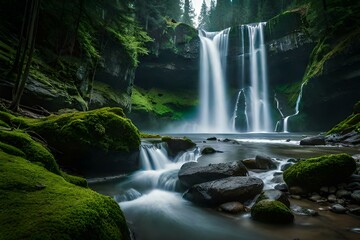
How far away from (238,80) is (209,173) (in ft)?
111

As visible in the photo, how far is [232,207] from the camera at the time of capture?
4633 millimetres

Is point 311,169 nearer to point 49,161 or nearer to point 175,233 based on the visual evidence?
point 175,233

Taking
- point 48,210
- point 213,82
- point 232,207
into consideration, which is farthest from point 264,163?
point 213,82

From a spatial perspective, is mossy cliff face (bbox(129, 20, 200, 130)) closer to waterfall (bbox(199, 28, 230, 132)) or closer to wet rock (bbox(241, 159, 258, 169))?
waterfall (bbox(199, 28, 230, 132))

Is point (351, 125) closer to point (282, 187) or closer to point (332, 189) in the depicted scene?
point (332, 189)

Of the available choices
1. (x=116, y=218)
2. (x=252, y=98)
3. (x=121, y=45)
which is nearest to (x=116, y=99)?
(x=121, y=45)

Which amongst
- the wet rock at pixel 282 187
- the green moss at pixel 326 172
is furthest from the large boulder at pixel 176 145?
the green moss at pixel 326 172

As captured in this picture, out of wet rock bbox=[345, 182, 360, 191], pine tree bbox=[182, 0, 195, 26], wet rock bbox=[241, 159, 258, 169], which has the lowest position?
wet rock bbox=[345, 182, 360, 191]

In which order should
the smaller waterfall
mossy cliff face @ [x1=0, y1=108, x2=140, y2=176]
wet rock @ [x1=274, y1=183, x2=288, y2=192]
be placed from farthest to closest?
the smaller waterfall → mossy cliff face @ [x1=0, y1=108, x2=140, y2=176] → wet rock @ [x1=274, y1=183, x2=288, y2=192]

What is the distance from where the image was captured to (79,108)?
44.1ft

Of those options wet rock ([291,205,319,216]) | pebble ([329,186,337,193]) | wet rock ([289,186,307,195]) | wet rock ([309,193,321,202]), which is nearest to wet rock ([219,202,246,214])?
wet rock ([291,205,319,216])

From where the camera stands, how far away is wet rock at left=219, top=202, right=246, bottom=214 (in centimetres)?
457

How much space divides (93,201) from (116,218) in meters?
0.37

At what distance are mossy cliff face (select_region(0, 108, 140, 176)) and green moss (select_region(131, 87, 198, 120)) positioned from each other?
83.2 ft
